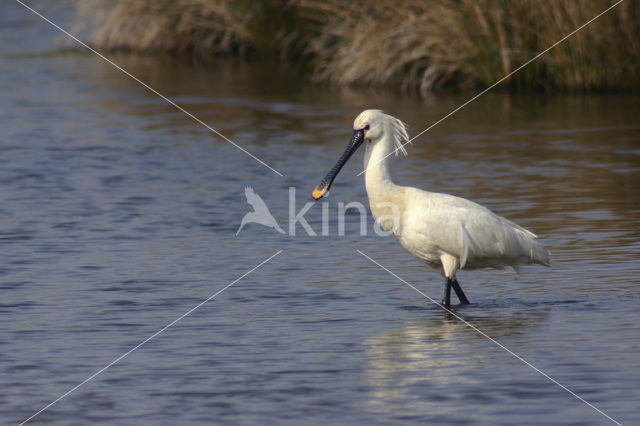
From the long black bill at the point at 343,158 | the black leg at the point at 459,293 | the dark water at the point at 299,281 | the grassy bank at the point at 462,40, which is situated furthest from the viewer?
the grassy bank at the point at 462,40

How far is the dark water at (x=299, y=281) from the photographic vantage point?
23.5ft

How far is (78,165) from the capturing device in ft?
54.1

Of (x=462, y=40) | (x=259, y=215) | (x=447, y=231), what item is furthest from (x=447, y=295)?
(x=462, y=40)

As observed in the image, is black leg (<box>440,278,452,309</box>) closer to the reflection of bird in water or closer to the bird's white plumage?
the bird's white plumage

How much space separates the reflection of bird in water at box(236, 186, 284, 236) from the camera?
12.6 meters

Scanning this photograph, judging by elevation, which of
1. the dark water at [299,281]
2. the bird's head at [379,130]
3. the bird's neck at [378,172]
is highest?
the bird's head at [379,130]

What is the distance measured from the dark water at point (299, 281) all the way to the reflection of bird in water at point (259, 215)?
0.10 m

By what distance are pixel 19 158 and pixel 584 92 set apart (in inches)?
373

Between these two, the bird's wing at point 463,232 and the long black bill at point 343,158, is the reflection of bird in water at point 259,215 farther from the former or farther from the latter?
the bird's wing at point 463,232

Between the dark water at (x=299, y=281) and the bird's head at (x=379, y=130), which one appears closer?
the dark water at (x=299, y=281)

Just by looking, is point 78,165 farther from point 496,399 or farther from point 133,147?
point 496,399

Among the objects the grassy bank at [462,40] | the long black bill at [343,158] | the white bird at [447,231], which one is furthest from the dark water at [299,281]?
the grassy bank at [462,40]

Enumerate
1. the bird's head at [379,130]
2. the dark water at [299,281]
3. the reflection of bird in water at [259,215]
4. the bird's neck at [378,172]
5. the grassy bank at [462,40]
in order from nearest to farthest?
1. the dark water at [299,281]
2. the bird's neck at [378,172]
3. the bird's head at [379,130]
4. the reflection of bird in water at [259,215]
5. the grassy bank at [462,40]

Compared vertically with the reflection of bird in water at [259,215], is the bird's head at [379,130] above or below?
above
